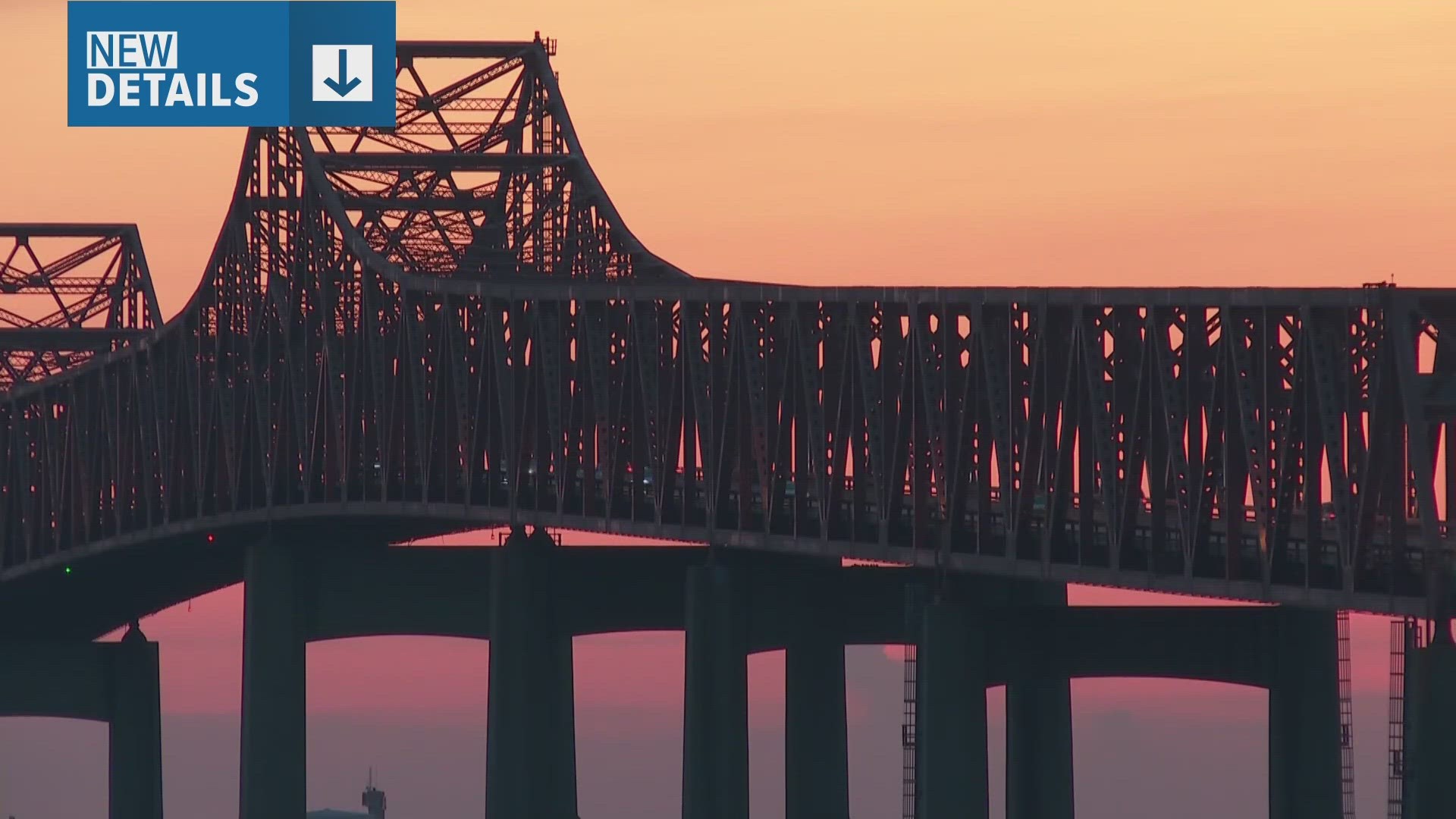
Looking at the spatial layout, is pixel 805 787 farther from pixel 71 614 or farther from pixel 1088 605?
pixel 71 614

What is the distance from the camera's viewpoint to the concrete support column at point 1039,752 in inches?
4791

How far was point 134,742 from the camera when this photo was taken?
167750 millimetres

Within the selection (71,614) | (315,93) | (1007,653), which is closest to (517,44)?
(315,93)

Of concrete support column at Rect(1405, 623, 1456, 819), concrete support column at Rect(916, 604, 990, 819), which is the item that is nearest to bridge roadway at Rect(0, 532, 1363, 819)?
concrete support column at Rect(916, 604, 990, 819)

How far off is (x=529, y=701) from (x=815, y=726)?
39.1 feet

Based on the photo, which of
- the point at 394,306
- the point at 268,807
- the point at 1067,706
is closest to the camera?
the point at 1067,706

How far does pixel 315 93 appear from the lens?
6540 inches

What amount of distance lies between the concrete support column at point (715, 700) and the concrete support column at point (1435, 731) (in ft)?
129

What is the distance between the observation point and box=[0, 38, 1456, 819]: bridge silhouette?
92.8 meters

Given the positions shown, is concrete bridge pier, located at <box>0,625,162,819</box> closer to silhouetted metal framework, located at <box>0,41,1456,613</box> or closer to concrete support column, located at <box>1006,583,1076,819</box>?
silhouetted metal framework, located at <box>0,41,1456,613</box>

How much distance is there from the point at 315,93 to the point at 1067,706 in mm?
58297

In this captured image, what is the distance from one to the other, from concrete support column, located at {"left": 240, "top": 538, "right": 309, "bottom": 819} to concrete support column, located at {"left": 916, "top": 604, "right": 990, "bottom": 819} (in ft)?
159

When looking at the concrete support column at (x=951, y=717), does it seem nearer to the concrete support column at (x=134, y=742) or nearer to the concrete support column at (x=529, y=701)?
the concrete support column at (x=529, y=701)

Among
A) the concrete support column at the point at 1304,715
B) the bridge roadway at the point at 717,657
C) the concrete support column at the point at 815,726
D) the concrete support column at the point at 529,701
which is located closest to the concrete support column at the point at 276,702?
the bridge roadway at the point at 717,657
